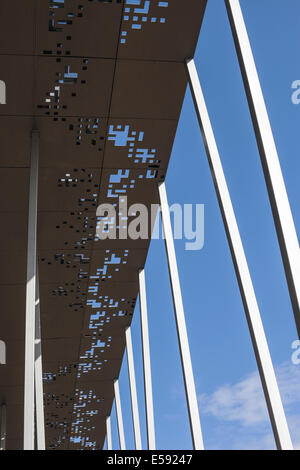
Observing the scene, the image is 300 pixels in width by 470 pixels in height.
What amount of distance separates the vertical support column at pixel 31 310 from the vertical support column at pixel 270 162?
10.3 feet

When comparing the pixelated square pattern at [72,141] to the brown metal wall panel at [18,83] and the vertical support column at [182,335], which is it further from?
the vertical support column at [182,335]

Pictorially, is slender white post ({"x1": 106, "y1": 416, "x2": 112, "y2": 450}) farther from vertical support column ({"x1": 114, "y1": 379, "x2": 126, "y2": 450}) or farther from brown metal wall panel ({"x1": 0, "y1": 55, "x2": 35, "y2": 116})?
brown metal wall panel ({"x1": 0, "y1": 55, "x2": 35, "y2": 116})

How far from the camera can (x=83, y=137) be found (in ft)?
25.3

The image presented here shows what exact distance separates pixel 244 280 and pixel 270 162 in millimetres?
1591

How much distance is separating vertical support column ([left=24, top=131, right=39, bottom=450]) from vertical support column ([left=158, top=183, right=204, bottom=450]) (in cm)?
221

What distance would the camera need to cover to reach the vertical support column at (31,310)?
5.96 meters

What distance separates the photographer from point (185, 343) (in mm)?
8539

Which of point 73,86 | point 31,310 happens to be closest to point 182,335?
point 31,310

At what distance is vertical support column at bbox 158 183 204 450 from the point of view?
8.02 metres

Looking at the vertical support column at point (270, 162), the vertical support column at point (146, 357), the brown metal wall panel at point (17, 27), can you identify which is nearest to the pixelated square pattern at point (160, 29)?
the vertical support column at point (270, 162)

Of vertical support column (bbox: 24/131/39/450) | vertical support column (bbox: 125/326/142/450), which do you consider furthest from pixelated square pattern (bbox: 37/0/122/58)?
vertical support column (bbox: 125/326/142/450)

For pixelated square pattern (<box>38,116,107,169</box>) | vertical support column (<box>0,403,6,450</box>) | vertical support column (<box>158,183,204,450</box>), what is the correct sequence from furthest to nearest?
1. vertical support column (<box>0,403,6,450</box>)
2. vertical support column (<box>158,183,204,450</box>)
3. pixelated square pattern (<box>38,116,107,169</box>)

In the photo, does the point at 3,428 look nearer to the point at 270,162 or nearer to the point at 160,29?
the point at 160,29
